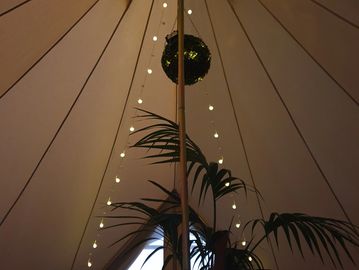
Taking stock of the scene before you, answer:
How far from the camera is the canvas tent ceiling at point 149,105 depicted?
270cm

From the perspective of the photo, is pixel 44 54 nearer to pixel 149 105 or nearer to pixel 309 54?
pixel 149 105

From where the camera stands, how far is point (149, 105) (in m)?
3.60

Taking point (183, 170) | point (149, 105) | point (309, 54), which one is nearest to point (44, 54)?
point (149, 105)

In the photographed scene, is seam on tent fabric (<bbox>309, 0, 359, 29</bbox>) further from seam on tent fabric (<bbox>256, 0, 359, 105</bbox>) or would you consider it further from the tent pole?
the tent pole

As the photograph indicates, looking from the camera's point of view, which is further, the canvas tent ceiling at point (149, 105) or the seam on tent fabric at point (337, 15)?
the canvas tent ceiling at point (149, 105)

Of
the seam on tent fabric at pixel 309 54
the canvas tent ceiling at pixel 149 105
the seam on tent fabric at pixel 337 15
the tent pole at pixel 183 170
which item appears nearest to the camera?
the tent pole at pixel 183 170

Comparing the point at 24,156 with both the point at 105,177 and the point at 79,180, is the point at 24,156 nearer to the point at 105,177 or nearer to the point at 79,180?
the point at 79,180

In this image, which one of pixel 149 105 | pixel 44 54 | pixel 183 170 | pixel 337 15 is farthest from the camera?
pixel 149 105

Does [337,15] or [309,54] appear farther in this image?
[309,54]

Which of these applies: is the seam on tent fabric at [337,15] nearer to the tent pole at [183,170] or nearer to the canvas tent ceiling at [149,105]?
the canvas tent ceiling at [149,105]

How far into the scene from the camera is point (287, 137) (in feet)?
10.7

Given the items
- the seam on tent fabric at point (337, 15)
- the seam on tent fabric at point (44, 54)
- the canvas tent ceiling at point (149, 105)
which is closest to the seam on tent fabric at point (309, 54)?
the canvas tent ceiling at point (149, 105)

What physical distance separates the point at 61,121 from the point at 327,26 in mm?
1965

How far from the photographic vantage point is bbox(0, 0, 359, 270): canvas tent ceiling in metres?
2.70
